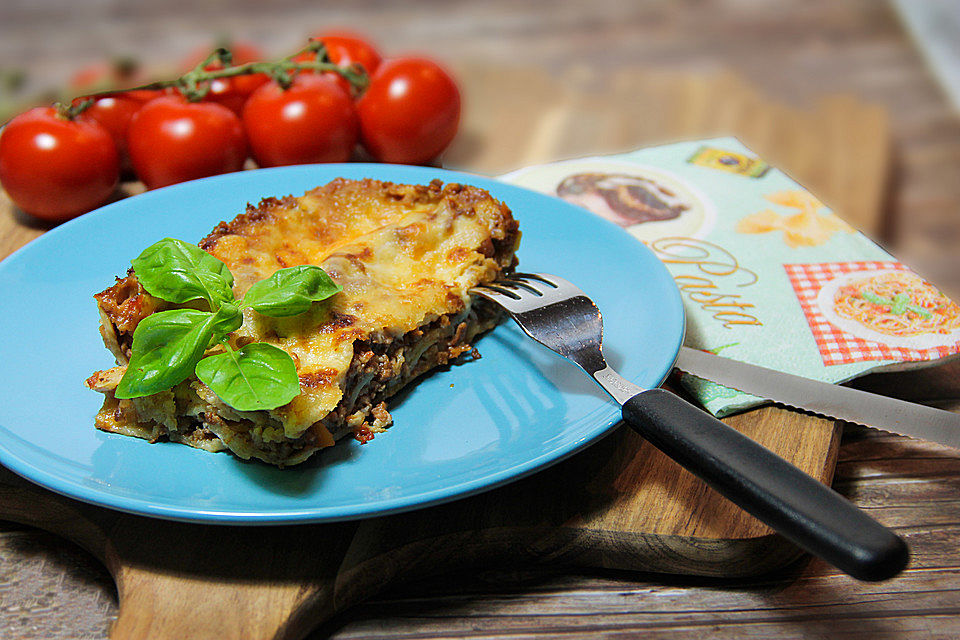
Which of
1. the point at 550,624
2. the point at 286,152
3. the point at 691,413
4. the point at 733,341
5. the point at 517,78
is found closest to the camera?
the point at 691,413

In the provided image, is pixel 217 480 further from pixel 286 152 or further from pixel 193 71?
pixel 193 71

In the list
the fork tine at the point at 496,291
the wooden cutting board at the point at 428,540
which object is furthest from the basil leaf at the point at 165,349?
the fork tine at the point at 496,291

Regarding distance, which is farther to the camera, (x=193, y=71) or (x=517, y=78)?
(x=517, y=78)

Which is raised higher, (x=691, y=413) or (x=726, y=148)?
(x=691, y=413)

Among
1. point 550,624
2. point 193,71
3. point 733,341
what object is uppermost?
point 193,71

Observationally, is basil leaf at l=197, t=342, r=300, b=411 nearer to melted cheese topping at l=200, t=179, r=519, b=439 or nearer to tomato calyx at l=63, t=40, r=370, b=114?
melted cheese topping at l=200, t=179, r=519, b=439

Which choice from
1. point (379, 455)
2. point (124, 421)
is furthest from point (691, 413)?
point (124, 421)
